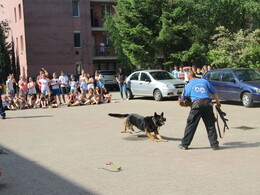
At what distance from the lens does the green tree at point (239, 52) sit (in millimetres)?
20906

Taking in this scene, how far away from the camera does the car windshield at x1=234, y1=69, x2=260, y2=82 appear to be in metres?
15.9

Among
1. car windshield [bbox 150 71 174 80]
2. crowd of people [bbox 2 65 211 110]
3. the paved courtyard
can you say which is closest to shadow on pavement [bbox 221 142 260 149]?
the paved courtyard

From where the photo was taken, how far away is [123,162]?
23.3 ft

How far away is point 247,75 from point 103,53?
27386 millimetres

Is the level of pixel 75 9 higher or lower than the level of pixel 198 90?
higher

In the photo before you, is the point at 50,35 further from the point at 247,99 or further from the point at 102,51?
the point at 247,99

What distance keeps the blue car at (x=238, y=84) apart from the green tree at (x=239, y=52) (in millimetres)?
4731

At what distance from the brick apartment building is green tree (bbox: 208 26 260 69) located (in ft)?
62.8

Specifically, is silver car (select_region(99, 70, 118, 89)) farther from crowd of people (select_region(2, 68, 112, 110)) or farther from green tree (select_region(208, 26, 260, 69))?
green tree (select_region(208, 26, 260, 69))

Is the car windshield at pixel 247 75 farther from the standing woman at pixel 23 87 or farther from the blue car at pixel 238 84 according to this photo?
the standing woman at pixel 23 87

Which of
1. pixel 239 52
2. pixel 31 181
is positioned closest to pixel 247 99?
pixel 239 52

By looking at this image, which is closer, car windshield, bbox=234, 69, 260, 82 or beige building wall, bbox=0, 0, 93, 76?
car windshield, bbox=234, 69, 260, 82

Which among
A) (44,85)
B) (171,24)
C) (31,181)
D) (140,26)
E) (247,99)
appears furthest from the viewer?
(140,26)

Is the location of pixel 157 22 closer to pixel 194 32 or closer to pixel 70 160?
pixel 194 32
